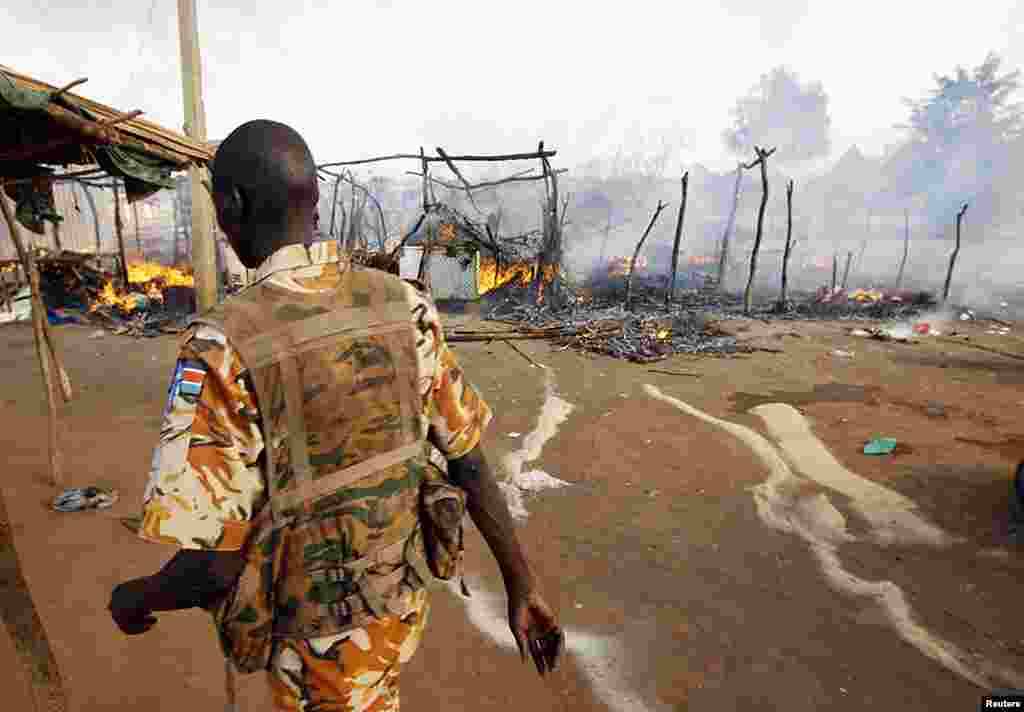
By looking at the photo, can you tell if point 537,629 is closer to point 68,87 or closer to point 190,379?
point 190,379

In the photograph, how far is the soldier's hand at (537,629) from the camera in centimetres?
142

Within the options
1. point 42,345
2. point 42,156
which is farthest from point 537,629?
point 42,156

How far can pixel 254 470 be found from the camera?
1.09 m

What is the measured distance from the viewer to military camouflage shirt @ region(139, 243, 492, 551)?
996 millimetres

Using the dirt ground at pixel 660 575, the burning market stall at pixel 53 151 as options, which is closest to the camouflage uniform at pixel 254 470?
the dirt ground at pixel 660 575

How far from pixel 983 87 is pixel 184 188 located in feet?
134

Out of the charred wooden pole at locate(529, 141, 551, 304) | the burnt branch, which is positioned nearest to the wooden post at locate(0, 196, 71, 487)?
the burnt branch

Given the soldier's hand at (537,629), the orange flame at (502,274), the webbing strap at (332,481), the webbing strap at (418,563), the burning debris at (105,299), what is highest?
the webbing strap at (332,481)

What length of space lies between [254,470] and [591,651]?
2.27 meters

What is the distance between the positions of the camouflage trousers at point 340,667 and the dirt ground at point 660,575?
4.25ft

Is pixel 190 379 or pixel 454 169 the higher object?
pixel 454 169

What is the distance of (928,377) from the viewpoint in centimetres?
812

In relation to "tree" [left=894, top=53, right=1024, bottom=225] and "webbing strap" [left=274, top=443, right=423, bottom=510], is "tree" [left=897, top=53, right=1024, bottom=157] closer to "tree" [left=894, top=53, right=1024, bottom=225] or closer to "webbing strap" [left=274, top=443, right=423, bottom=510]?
"tree" [left=894, top=53, right=1024, bottom=225]

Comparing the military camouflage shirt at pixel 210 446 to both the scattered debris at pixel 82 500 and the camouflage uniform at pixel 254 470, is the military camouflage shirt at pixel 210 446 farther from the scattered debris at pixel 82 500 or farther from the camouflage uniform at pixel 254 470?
the scattered debris at pixel 82 500
